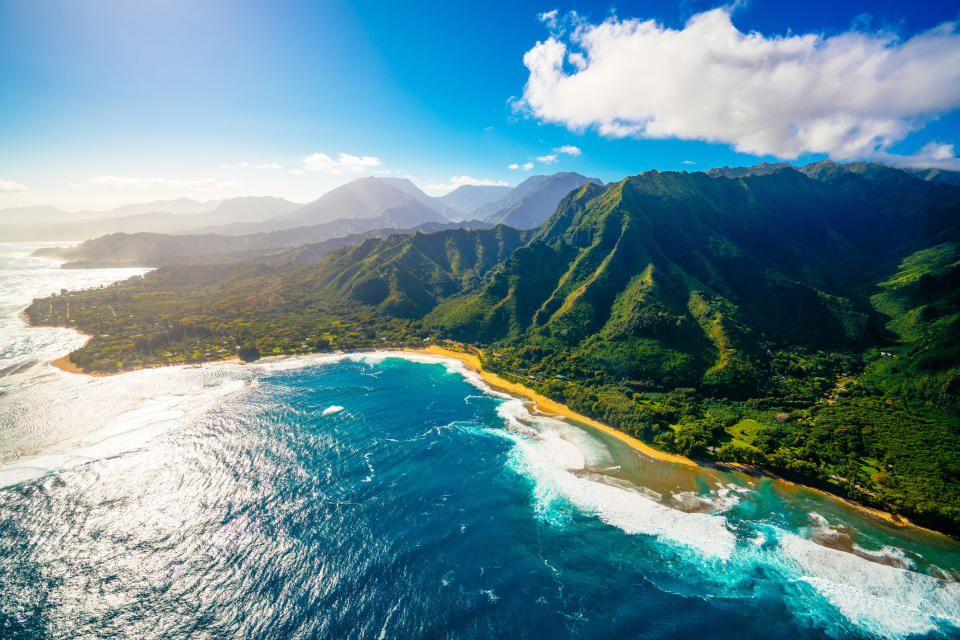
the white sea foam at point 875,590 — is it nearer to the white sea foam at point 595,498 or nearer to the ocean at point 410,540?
the ocean at point 410,540

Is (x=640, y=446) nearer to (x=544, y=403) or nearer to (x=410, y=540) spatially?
Result: (x=544, y=403)

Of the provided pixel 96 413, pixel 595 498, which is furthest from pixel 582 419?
pixel 96 413

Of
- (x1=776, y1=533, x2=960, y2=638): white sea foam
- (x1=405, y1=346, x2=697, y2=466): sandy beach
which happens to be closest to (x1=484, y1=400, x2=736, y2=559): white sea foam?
(x1=405, y1=346, x2=697, y2=466): sandy beach

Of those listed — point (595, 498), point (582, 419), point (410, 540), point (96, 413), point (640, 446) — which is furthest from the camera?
point (582, 419)

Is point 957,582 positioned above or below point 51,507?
above

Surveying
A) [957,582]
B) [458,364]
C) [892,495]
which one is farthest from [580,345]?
[957,582]

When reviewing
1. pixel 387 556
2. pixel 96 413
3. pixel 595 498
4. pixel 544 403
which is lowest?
pixel 387 556

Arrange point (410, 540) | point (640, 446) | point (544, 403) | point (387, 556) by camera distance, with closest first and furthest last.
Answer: point (387, 556) → point (410, 540) → point (640, 446) → point (544, 403)

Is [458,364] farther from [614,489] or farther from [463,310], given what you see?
[614,489]
